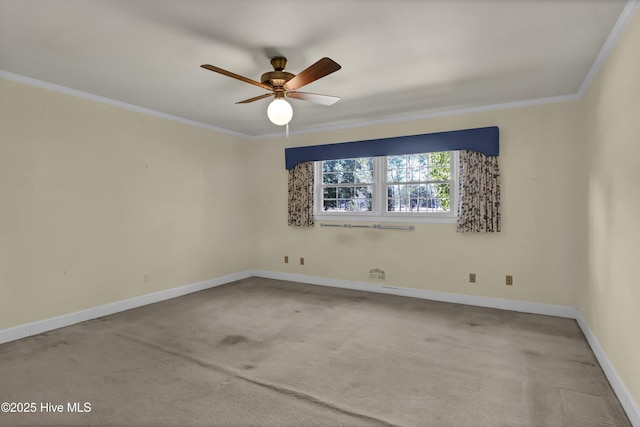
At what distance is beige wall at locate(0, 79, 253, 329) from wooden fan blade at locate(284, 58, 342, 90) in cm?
252

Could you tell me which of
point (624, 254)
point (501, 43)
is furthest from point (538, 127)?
point (624, 254)

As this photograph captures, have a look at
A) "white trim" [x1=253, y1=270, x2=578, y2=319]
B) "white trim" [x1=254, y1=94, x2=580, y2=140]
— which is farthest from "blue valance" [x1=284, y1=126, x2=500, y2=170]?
"white trim" [x1=253, y1=270, x2=578, y2=319]

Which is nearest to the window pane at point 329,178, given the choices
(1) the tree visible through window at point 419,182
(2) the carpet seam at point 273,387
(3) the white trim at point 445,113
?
(3) the white trim at point 445,113

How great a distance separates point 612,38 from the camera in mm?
2520

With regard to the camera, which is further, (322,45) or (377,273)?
(377,273)

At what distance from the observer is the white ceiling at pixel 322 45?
2.20 m

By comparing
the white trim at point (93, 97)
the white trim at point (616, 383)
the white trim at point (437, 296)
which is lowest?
the white trim at point (616, 383)

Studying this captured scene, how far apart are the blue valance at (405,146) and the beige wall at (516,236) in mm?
122

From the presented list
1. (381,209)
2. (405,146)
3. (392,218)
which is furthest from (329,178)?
(405,146)

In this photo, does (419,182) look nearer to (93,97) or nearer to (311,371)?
(311,371)

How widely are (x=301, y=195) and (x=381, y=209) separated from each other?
1.32 m

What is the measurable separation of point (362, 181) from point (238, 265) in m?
2.48

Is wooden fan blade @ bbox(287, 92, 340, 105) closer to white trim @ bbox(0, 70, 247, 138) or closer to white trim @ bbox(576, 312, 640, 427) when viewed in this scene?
white trim @ bbox(0, 70, 247, 138)

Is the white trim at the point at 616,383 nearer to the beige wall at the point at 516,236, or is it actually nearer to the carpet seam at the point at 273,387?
the beige wall at the point at 516,236
